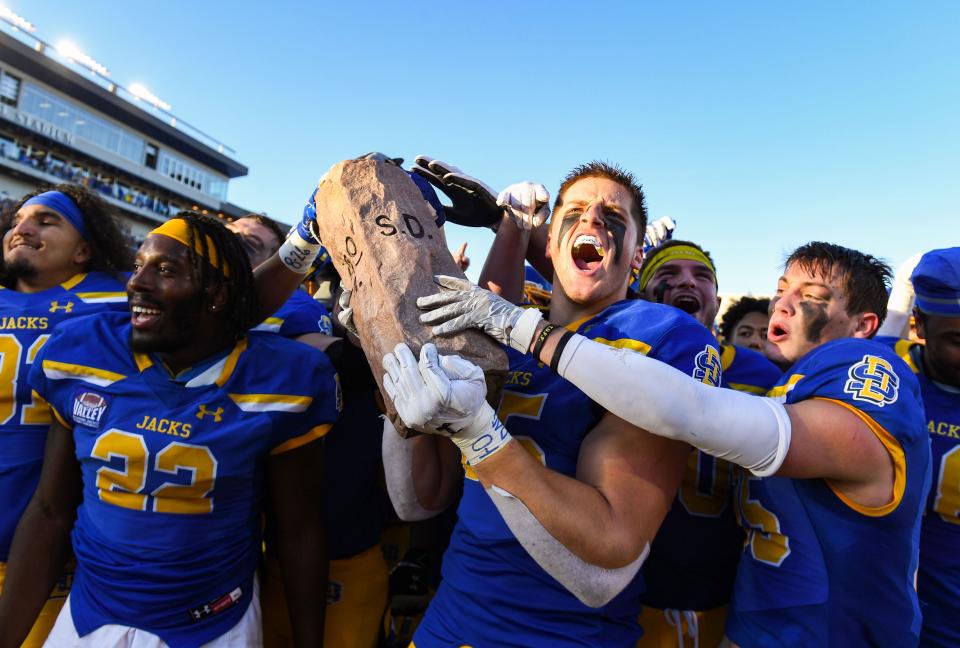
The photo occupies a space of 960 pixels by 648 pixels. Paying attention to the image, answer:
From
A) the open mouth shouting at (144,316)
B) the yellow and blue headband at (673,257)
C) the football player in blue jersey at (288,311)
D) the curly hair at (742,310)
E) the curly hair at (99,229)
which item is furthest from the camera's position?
the curly hair at (742,310)

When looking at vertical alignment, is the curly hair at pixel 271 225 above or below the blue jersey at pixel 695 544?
above

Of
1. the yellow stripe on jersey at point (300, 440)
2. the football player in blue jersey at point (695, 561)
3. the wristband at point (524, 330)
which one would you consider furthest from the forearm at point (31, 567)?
the football player in blue jersey at point (695, 561)

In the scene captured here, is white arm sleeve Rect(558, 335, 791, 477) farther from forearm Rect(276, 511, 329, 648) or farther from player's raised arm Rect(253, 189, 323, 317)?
player's raised arm Rect(253, 189, 323, 317)

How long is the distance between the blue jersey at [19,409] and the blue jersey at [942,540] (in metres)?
→ 3.46

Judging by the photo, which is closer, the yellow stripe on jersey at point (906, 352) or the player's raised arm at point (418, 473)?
the player's raised arm at point (418, 473)

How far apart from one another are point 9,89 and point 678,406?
41.5 metres

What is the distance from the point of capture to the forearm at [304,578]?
2.07 metres

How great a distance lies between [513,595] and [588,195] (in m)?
1.27

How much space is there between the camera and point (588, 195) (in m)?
1.92

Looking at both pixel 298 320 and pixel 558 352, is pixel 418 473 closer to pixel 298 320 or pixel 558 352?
pixel 558 352

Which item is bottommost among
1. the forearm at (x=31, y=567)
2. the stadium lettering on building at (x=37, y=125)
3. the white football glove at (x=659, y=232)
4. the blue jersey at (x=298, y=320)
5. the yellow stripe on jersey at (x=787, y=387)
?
the forearm at (x=31, y=567)

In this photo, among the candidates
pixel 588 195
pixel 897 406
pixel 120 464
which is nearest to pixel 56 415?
pixel 120 464

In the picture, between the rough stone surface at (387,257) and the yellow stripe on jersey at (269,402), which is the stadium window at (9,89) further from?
the rough stone surface at (387,257)

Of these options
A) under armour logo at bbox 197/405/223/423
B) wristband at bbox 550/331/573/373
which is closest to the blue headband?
under armour logo at bbox 197/405/223/423
